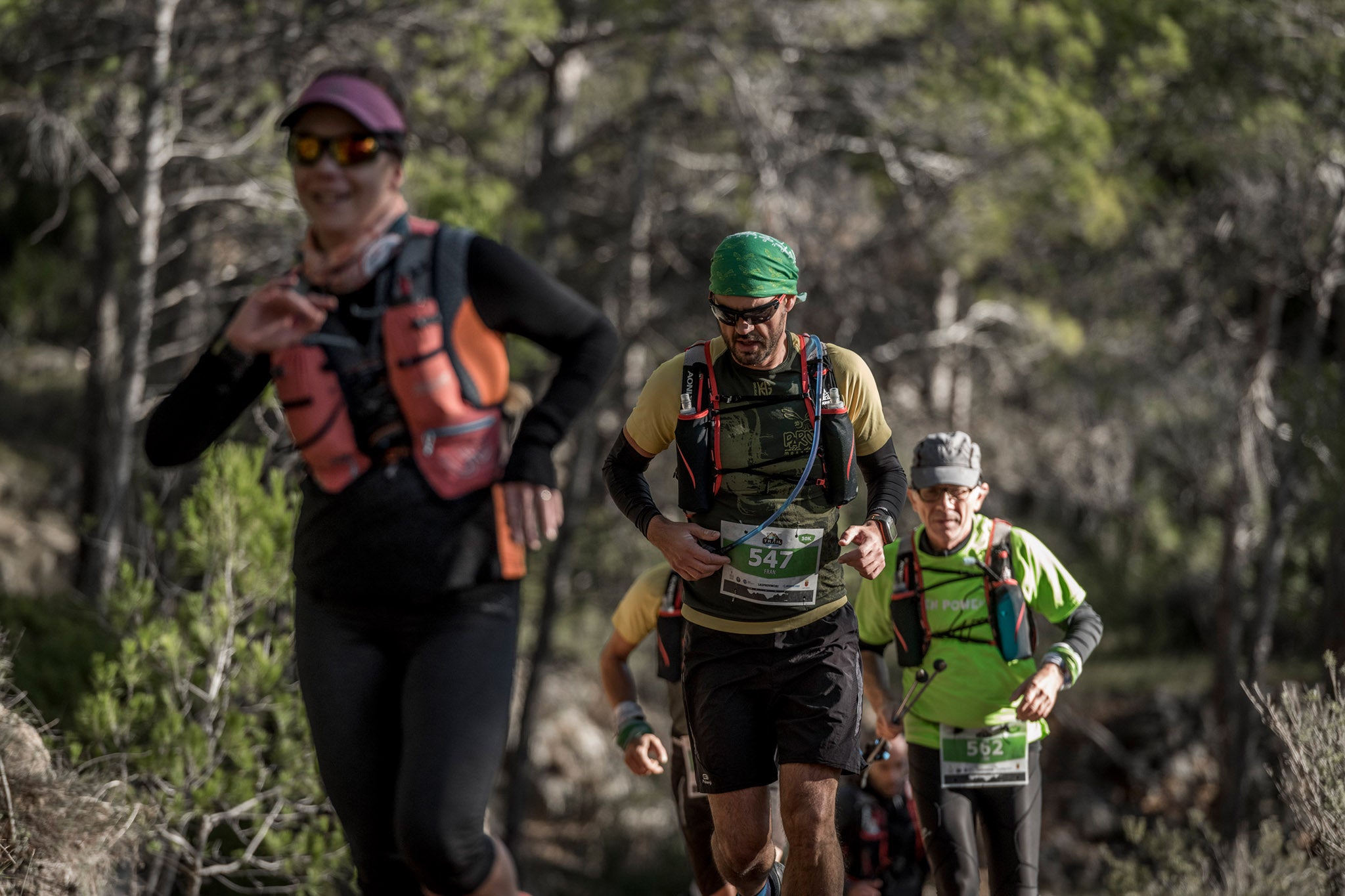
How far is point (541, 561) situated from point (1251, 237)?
9.50 m

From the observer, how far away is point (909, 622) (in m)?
4.79

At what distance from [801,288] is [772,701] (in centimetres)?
1207

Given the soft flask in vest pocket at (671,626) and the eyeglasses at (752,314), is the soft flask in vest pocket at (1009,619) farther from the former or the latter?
the eyeglasses at (752,314)

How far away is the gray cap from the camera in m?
4.77

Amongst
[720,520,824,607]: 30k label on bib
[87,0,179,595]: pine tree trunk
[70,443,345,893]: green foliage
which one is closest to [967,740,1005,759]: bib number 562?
[720,520,824,607]: 30k label on bib

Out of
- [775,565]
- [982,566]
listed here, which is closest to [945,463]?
[982,566]

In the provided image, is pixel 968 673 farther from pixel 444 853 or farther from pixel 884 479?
pixel 444 853

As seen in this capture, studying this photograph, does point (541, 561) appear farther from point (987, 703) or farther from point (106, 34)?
point (987, 703)

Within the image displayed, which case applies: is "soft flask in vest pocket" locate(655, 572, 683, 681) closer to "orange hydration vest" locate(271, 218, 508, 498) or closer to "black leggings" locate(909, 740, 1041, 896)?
"black leggings" locate(909, 740, 1041, 896)

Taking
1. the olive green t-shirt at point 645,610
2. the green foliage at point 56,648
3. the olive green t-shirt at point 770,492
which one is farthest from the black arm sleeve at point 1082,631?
the green foliage at point 56,648

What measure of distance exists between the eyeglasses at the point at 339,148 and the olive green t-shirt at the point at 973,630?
8.32ft

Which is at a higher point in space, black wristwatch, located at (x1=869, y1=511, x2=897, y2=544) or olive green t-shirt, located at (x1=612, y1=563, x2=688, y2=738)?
black wristwatch, located at (x1=869, y1=511, x2=897, y2=544)

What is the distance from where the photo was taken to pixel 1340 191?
47.8ft

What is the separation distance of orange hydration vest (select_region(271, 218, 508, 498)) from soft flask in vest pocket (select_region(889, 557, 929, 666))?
2.29m
